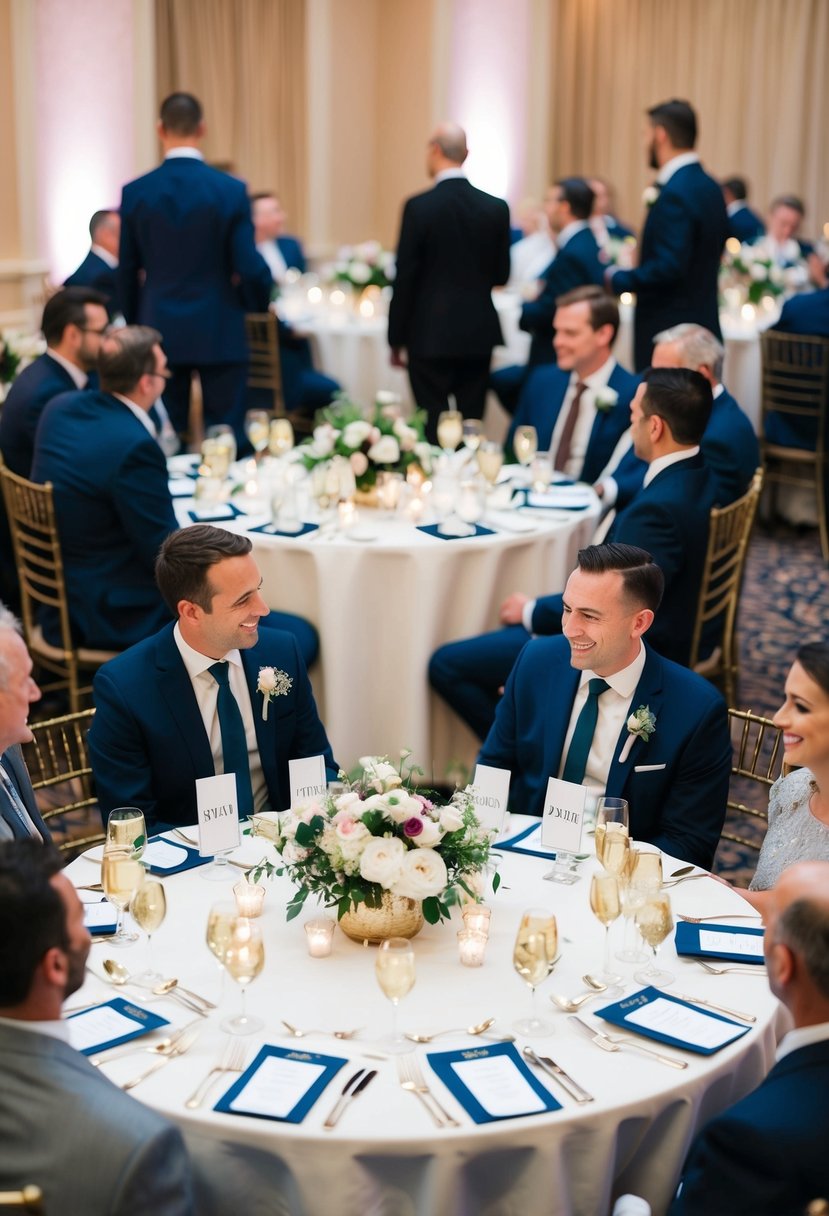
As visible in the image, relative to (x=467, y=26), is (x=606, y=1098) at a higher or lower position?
lower

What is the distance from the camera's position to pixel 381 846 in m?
2.34

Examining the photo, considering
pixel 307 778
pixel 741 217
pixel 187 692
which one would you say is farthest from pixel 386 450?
pixel 741 217

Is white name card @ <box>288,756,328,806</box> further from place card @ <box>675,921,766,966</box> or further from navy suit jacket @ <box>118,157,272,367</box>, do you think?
navy suit jacket @ <box>118,157,272,367</box>

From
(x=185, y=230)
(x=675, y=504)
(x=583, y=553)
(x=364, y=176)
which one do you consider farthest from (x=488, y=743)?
(x=364, y=176)

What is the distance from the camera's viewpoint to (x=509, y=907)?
2.62 meters

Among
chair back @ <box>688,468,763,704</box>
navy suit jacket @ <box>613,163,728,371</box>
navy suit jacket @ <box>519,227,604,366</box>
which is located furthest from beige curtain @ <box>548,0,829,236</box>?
chair back @ <box>688,468,763,704</box>

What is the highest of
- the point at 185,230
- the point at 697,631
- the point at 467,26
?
the point at 467,26

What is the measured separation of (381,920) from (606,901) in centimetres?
38

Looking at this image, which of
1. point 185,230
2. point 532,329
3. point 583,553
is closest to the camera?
point 583,553

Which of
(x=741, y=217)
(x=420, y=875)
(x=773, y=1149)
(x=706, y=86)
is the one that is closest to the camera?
(x=773, y=1149)

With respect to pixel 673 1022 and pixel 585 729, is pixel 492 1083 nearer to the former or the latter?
pixel 673 1022

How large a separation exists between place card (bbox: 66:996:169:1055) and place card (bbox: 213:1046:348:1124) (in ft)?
0.65

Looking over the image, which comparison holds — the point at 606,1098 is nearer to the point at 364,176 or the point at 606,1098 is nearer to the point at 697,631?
the point at 697,631

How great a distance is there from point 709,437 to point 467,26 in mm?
8657
